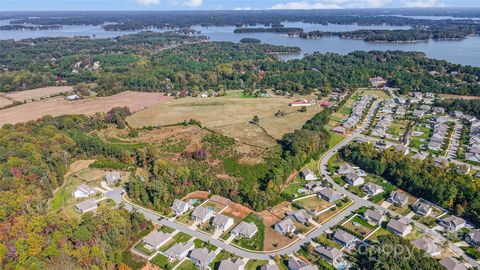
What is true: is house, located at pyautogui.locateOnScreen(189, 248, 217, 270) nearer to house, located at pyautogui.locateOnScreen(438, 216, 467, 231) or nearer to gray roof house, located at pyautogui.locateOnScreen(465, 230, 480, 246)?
house, located at pyautogui.locateOnScreen(438, 216, 467, 231)

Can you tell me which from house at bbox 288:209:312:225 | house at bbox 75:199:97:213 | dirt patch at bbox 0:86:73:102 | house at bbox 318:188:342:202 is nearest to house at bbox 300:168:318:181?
house at bbox 318:188:342:202

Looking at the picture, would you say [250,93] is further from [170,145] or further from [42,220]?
[42,220]

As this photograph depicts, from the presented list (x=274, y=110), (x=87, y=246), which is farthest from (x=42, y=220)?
(x=274, y=110)

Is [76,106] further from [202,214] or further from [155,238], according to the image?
[155,238]

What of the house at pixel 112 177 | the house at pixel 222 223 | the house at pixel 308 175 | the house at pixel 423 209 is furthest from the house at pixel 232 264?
the house at pixel 112 177

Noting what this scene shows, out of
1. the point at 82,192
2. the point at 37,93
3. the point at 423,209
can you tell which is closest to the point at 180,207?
the point at 82,192
